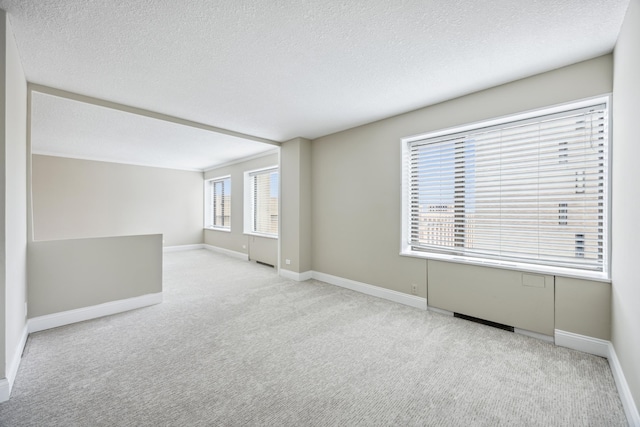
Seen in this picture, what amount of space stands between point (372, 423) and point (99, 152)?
6982 millimetres

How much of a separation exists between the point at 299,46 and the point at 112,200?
266 inches

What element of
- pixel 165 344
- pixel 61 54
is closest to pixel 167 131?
pixel 61 54

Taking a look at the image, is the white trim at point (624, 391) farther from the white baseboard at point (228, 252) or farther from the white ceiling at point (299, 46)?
the white baseboard at point (228, 252)

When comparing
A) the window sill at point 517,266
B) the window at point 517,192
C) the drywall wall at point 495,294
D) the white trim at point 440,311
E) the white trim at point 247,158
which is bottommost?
the white trim at point 440,311

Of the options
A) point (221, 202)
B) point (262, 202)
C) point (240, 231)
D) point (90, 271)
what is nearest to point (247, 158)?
point (262, 202)

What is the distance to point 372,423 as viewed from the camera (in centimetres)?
157

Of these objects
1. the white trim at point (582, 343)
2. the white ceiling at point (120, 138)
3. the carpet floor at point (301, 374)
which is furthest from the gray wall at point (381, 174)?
the white ceiling at point (120, 138)

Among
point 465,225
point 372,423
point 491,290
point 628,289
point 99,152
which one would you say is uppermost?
point 99,152

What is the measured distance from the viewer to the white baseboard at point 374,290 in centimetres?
339

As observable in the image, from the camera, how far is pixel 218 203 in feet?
26.6

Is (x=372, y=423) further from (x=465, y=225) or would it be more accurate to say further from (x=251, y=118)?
(x=251, y=118)

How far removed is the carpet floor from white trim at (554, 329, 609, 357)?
0.24 ft

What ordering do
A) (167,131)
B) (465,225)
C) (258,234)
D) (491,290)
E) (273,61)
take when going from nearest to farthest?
(273,61), (491,290), (465,225), (167,131), (258,234)

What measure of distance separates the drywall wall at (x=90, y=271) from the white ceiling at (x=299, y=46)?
168 centimetres
